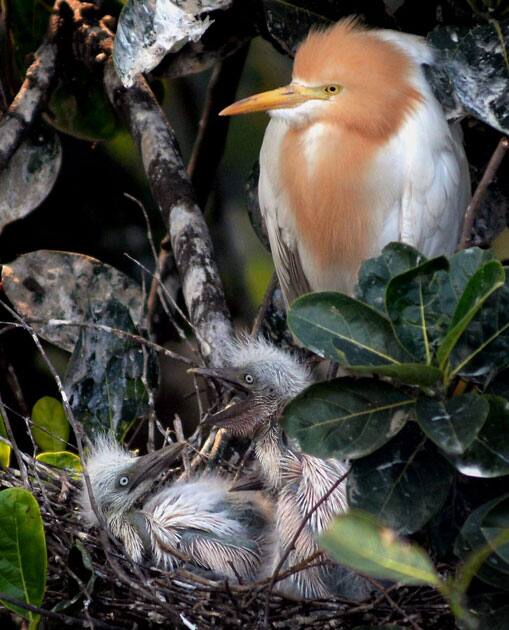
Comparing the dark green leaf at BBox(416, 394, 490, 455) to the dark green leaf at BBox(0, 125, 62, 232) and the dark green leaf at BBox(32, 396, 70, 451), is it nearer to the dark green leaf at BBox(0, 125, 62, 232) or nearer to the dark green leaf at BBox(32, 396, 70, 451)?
the dark green leaf at BBox(32, 396, 70, 451)

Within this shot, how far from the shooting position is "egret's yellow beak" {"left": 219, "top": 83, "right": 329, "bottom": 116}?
191 cm

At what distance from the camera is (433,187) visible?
2.07 m

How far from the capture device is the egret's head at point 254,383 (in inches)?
81.0

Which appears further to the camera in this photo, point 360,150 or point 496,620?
point 360,150

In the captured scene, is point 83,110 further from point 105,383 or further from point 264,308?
point 105,383

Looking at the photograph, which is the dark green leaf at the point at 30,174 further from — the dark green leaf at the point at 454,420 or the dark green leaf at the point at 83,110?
the dark green leaf at the point at 454,420

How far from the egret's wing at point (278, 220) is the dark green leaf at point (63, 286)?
33cm

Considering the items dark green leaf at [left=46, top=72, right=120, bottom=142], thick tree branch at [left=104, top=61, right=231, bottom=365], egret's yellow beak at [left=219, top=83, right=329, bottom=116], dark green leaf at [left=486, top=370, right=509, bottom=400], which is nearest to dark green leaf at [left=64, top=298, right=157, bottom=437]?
thick tree branch at [left=104, top=61, right=231, bottom=365]

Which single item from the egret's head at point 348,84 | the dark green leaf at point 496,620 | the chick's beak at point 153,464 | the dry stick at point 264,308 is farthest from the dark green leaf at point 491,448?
the dry stick at point 264,308

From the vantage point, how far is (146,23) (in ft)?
6.04

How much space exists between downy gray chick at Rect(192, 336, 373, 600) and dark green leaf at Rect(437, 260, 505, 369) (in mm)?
503

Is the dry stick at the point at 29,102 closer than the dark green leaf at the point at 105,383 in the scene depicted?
No

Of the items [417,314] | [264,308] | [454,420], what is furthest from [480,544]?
[264,308]

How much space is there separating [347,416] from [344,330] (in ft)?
0.37
